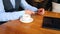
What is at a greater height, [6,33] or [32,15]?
[32,15]

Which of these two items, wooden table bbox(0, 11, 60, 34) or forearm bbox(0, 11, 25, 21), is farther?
forearm bbox(0, 11, 25, 21)

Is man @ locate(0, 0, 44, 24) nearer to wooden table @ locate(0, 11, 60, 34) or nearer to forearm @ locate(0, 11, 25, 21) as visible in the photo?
forearm @ locate(0, 11, 25, 21)

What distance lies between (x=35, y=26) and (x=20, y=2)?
69cm

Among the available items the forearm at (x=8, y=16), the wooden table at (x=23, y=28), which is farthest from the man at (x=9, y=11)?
the wooden table at (x=23, y=28)

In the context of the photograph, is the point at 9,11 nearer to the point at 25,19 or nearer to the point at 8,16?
the point at 8,16

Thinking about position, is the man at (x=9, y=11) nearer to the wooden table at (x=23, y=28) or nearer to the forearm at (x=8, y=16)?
the forearm at (x=8, y=16)

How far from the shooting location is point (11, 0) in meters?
1.62

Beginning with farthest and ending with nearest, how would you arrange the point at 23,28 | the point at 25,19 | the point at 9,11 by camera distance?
the point at 9,11, the point at 25,19, the point at 23,28

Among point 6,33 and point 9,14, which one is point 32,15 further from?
point 6,33

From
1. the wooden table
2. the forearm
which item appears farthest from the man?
the wooden table

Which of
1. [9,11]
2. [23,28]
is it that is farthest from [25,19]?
[9,11]

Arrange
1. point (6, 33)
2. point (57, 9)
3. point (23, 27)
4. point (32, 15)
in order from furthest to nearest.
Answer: point (57, 9) < point (32, 15) < point (23, 27) < point (6, 33)

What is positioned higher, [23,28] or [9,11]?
[9,11]

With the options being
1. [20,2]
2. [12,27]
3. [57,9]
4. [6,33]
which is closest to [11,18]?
[12,27]
